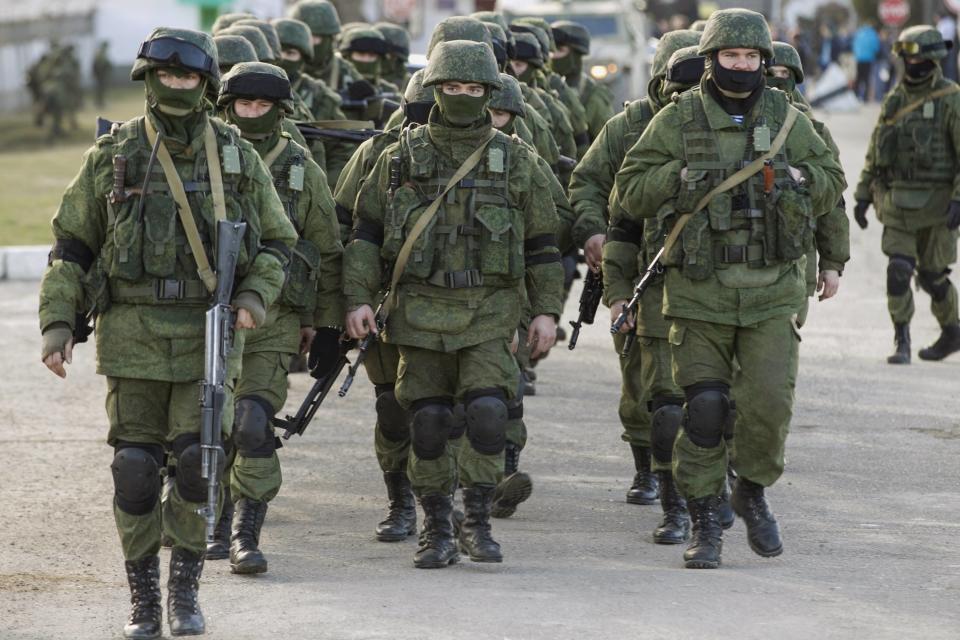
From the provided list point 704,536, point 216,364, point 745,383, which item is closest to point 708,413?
point 745,383

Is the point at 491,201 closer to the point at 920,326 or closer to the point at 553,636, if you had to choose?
the point at 553,636

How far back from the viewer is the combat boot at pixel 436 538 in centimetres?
716

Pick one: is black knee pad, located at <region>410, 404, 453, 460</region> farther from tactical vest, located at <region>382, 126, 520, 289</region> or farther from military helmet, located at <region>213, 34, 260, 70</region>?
military helmet, located at <region>213, 34, 260, 70</region>

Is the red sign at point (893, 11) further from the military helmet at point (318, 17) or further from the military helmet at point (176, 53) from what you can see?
the military helmet at point (176, 53)

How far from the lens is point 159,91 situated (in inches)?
247

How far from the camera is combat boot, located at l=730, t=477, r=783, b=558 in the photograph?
7188mm

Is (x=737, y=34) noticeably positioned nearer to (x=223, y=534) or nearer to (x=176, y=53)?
(x=176, y=53)

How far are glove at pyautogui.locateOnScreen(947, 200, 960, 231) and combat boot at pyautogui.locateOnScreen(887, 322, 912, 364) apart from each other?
2.89ft

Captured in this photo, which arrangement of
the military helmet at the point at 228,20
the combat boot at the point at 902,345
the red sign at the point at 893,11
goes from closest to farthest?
the military helmet at the point at 228,20
the combat boot at the point at 902,345
the red sign at the point at 893,11

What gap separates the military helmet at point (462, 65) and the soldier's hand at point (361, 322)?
0.87 meters

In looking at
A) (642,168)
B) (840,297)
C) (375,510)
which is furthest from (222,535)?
(840,297)

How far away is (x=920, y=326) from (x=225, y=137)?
9.33 m

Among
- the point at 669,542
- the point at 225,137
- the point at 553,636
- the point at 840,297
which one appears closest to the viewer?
the point at 553,636

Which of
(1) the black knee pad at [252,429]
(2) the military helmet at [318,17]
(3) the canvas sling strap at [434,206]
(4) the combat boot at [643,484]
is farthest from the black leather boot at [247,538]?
(2) the military helmet at [318,17]
